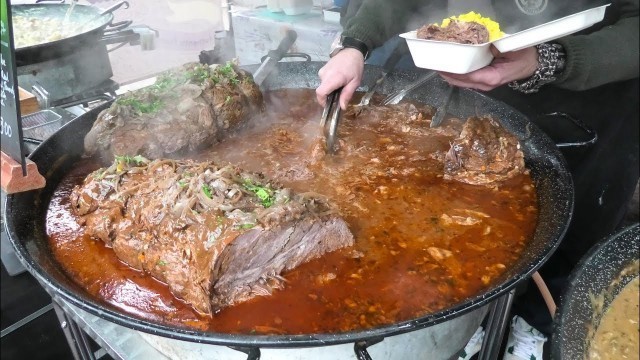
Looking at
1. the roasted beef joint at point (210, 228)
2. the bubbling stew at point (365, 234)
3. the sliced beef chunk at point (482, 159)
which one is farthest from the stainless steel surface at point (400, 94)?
the roasted beef joint at point (210, 228)

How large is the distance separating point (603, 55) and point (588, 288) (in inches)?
85.6

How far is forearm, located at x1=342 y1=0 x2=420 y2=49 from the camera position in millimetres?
3793

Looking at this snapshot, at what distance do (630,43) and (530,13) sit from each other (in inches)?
27.0

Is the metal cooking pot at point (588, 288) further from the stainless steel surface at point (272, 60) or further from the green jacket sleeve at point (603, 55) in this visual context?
the stainless steel surface at point (272, 60)

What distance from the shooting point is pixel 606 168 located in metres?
3.96

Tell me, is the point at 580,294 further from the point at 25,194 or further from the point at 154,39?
the point at 154,39

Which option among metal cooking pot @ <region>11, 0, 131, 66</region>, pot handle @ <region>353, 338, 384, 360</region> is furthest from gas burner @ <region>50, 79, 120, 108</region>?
pot handle @ <region>353, 338, 384, 360</region>

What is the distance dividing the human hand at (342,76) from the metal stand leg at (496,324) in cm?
150

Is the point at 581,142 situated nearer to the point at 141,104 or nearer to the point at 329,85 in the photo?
the point at 329,85

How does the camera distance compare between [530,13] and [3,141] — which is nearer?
[3,141]

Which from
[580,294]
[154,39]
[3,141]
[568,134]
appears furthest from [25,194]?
[568,134]

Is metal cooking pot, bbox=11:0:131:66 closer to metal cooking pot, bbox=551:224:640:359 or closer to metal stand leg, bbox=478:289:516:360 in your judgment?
metal stand leg, bbox=478:289:516:360

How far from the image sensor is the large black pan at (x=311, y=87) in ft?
5.61

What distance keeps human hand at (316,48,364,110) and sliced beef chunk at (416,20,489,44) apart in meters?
0.63
